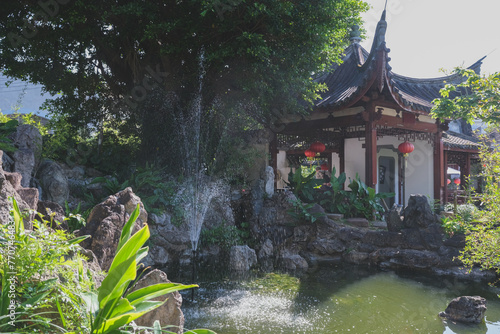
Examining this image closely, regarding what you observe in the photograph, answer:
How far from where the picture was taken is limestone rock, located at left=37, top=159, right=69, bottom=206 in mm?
6633

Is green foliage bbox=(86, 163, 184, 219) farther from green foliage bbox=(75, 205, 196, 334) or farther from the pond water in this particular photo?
green foliage bbox=(75, 205, 196, 334)

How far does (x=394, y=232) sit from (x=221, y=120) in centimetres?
493

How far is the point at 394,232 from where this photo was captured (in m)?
7.39

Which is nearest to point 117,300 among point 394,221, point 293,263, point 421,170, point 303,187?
point 293,263

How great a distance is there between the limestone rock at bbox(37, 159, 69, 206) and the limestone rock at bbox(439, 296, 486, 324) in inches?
254

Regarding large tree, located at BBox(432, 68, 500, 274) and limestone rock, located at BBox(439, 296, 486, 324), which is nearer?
large tree, located at BBox(432, 68, 500, 274)

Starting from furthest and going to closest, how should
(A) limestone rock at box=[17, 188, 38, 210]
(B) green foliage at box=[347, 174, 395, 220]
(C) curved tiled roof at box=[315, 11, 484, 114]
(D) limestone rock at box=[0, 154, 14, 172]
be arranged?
(B) green foliage at box=[347, 174, 395, 220], (C) curved tiled roof at box=[315, 11, 484, 114], (D) limestone rock at box=[0, 154, 14, 172], (A) limestone rock at box=[17, 188, 38, 210]

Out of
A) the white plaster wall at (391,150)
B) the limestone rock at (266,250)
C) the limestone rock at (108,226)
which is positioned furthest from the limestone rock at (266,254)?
the white plaster wall at (391,150)

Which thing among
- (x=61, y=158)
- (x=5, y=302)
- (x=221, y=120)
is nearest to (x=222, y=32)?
(x=221, y=120)

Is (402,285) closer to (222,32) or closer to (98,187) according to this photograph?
(222,32)

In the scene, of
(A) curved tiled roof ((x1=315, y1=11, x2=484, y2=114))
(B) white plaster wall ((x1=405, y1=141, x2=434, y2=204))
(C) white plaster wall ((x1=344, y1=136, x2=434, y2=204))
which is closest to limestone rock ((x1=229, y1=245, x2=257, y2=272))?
(A) curved tiled roof ((x1=315, y1=11, x2=484, y2=114))

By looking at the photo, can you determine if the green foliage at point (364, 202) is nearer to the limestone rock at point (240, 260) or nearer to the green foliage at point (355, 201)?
the green foliage at point (355, 201)

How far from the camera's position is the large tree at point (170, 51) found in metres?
7.20

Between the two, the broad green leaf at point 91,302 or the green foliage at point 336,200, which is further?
the green foliage at point 336,200
